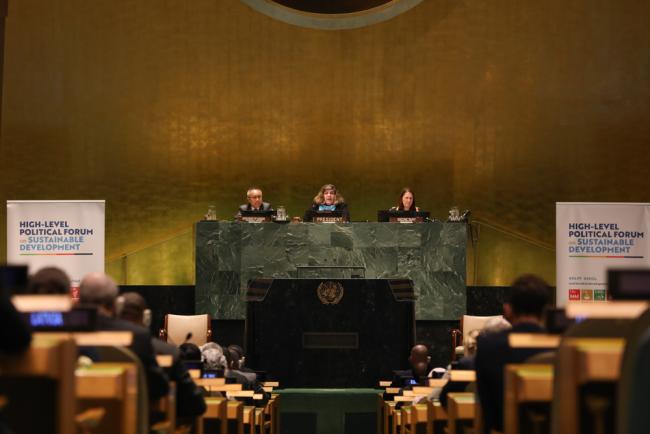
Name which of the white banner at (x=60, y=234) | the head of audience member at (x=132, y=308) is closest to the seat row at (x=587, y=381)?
the head of audience member at (x=132, y=308)

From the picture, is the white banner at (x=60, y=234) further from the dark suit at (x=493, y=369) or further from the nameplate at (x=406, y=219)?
the dark suit at (x=493, y=369)

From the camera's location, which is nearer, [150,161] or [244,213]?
[244,213]

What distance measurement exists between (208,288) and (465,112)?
4.28m

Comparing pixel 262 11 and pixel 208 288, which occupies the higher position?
pixel 262 11

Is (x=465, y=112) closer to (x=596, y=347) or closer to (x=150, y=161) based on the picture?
(x=150, y=161)

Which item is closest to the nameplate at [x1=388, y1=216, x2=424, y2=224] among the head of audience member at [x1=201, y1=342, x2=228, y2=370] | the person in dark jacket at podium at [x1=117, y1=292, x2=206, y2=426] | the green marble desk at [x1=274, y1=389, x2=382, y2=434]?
the green marble desk at [x1=274, y1=389, x2=382, y2=434]

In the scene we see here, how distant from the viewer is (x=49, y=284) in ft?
12.6

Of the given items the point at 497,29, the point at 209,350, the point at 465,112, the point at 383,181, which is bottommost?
the point at 209,350

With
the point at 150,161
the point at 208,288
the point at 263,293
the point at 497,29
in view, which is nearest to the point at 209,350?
the point at 263,293

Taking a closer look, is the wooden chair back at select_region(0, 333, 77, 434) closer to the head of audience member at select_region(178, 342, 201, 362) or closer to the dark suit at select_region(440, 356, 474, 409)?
the dark suit at select_region(440, 356, 474, 409)

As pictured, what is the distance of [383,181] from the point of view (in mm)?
12516

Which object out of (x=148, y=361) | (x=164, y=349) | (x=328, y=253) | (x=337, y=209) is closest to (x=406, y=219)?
(x=337, y=209)

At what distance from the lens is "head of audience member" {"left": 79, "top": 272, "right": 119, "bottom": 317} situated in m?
3.84

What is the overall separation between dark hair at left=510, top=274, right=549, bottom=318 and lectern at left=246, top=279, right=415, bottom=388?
5.56 meters
